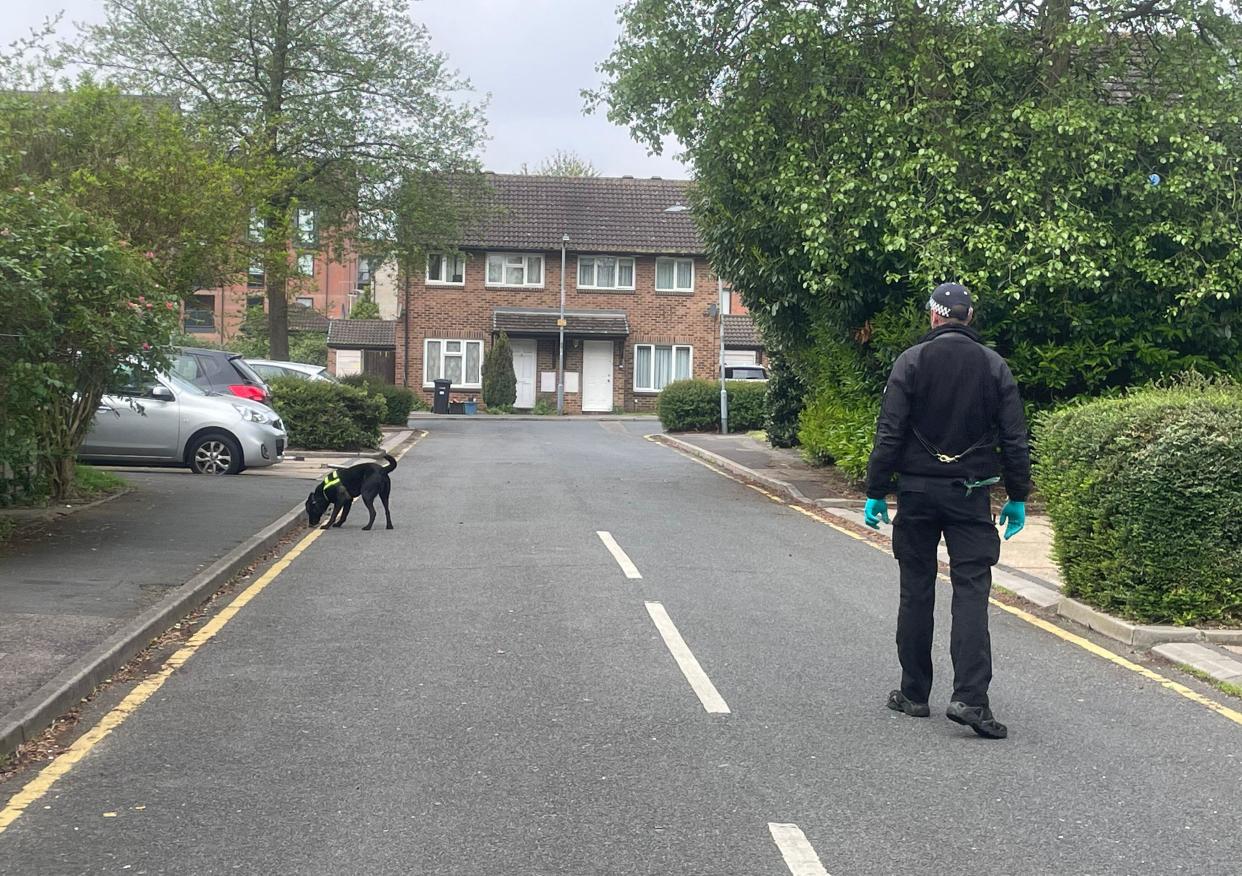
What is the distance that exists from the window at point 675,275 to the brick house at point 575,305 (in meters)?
0.04

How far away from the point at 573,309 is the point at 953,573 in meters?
43.2

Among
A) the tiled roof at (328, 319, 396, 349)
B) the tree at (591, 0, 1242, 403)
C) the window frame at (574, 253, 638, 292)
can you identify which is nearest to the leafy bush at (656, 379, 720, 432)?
the window frame at (574, 253, 638, 292)

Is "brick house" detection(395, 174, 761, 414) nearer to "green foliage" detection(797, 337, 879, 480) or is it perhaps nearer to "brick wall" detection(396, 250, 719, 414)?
"brick wall" detection(396, 250, 719, 414)

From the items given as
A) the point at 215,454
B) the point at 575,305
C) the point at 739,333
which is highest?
the point at 575,305

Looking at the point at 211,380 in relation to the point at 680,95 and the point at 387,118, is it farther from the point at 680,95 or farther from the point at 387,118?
the point at 387,118

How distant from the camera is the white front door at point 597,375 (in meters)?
49.0

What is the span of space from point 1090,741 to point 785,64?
1228cm

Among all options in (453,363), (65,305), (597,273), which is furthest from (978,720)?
(597,273)

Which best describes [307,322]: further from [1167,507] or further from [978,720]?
[978,720]

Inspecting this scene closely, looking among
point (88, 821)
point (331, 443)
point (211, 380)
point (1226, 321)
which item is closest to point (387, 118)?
point (331, 443)

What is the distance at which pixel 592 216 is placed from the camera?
164 ft

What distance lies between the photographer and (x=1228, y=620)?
8688 mm

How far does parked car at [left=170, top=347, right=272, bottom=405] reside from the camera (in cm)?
1984

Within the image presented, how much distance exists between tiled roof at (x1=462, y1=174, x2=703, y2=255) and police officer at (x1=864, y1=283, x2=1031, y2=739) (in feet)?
137
